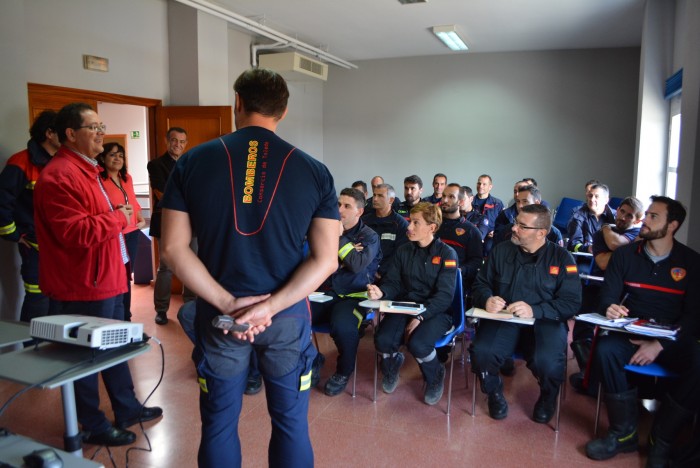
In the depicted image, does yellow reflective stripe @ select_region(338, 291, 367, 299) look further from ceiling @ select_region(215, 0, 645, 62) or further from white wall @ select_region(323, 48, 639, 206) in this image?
white wall @ select_region(323, 48, 639, 206)

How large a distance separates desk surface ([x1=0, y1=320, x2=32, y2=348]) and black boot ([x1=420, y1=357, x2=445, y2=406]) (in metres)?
2.08

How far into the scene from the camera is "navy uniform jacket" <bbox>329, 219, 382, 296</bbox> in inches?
133

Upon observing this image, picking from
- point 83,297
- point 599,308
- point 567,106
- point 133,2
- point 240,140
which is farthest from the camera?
point 567,106

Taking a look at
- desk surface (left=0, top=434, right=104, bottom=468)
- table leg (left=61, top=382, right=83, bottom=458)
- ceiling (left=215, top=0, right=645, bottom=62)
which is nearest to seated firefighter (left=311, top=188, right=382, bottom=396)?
table leg (left=61, top=382, right=83, bottom=458)

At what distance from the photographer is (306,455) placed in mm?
1701

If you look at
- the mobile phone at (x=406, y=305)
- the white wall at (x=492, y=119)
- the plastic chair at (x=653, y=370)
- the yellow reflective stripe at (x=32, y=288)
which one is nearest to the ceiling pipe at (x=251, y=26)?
the white wall at (x=492, y=119)

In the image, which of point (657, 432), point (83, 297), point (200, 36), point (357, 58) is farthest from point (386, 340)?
point (357, 58)

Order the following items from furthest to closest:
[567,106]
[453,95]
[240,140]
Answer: [453,95], [567,106], [240,140]

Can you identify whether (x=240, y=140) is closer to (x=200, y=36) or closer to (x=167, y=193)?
(x=167, y=193)

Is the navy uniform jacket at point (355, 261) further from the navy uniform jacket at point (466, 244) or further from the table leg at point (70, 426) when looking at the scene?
the table leg at point (70, 426)

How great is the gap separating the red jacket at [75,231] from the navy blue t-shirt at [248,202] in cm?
97

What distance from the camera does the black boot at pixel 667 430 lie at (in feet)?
7.86

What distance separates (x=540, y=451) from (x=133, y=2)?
17.9 ft

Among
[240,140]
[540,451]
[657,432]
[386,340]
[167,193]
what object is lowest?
[540,451]
